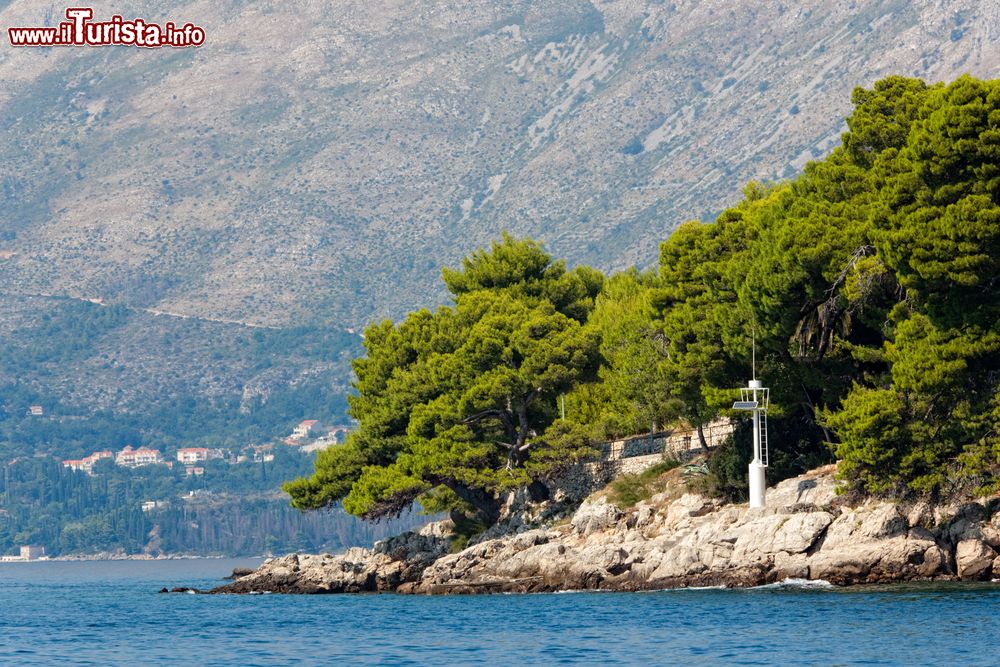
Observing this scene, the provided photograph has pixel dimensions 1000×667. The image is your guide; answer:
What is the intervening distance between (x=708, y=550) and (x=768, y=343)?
21.8 ft

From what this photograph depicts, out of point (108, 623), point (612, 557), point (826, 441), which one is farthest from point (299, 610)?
point (826, 441)

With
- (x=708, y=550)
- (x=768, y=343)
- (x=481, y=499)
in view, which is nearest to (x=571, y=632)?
(x=708, y=550)

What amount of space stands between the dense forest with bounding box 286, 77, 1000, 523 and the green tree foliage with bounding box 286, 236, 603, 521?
0.30ft

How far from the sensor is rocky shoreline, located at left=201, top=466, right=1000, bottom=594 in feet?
178

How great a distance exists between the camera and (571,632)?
162 feet

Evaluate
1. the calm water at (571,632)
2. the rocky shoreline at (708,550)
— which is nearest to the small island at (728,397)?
the rocky shoreline at (708,550)

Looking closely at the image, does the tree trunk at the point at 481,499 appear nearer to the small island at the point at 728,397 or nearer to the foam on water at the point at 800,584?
the small island at the point at 728,397

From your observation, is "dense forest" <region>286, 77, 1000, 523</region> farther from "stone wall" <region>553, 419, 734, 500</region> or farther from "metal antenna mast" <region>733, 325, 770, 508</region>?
"stone wall" <region>553, 419, 734, 500</region>

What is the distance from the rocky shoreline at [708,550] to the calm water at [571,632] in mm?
1514

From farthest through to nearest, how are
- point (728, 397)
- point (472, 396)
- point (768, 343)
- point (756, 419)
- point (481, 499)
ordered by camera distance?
point (481, 499) < point (472, 396) < point (728, 397) < point (756, 419) < point (768, 343)

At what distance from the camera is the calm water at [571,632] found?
140 feet

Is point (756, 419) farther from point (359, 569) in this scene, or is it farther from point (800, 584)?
point (359, 569)

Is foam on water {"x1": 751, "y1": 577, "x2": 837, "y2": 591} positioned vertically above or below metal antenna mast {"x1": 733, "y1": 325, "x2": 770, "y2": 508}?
below

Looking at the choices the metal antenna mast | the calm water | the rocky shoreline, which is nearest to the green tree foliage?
the rocky shoreline
